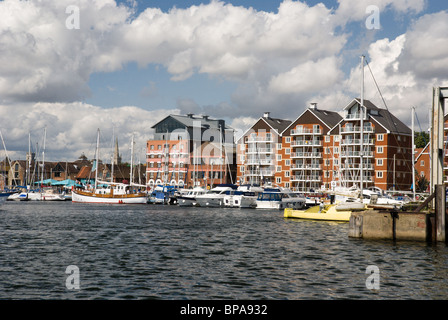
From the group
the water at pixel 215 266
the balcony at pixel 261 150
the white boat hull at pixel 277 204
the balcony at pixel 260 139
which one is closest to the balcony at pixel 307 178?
the balcony at pixel 261 150

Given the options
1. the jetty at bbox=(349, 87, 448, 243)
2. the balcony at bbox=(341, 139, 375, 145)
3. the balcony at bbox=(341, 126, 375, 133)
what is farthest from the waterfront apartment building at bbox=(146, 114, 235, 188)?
the jetty at bbox=(349, 87, 448, 243)

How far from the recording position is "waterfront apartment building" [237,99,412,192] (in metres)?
128

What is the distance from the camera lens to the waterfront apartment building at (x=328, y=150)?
421ft

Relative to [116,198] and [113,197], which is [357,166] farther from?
[113,197]

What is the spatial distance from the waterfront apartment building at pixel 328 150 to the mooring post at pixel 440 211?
76.8 metres

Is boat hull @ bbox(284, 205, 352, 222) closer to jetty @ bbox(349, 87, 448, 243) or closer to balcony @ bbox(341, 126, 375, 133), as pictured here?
jetty @ bbox(349, 87, 448, 243)

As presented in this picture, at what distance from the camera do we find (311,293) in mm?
21781

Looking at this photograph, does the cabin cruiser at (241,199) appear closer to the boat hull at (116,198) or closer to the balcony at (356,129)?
the boat hull at (116,198)

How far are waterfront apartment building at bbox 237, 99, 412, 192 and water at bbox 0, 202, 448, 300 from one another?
76.5 meters

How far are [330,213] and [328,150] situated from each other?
3139 inches

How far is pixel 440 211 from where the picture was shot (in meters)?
36.4

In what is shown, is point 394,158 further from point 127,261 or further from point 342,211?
point 127,261

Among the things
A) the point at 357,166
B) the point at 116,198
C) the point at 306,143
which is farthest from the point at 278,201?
the point at 306,143
